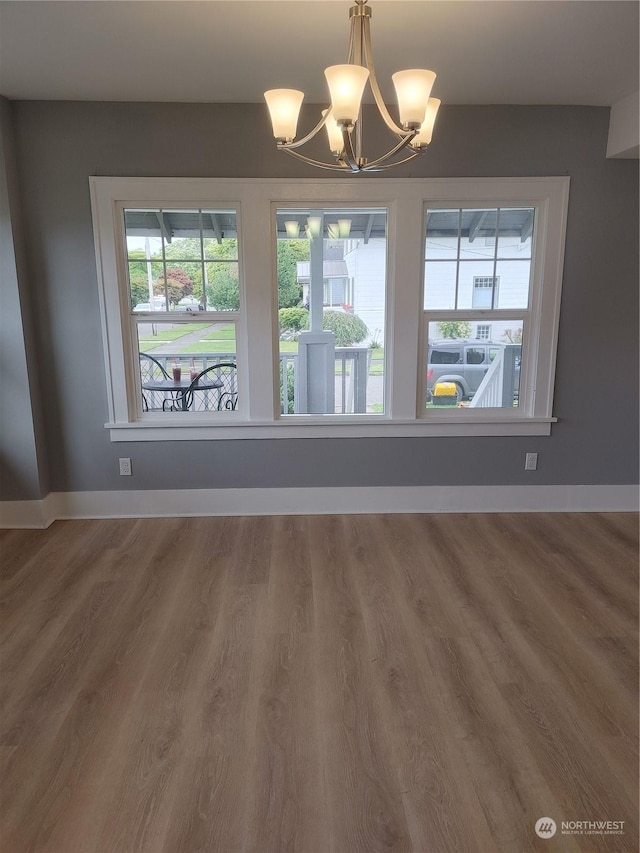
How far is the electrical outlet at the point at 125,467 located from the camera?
3.55 m

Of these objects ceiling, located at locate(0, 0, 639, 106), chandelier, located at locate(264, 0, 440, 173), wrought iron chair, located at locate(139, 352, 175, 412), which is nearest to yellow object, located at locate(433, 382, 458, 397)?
ceiling, located at locate(0, 0, 639, 106)

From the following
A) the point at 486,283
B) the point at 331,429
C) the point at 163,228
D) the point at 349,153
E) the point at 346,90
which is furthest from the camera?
the point at 331,429

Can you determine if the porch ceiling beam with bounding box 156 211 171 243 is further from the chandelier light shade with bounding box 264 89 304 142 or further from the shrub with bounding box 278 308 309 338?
the chandelier light shade with bounding box 264 89 304 142

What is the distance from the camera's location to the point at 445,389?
3.64m

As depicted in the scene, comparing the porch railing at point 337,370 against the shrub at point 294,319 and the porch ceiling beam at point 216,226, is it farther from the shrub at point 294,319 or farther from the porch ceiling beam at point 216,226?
the porch ceiling beam at point 216,226

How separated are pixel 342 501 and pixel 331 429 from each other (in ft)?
1.69

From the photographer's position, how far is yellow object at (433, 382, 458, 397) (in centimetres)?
363

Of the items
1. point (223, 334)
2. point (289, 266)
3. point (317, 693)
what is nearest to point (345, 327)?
point (289, 266)

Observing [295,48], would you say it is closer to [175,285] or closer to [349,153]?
[349,153]

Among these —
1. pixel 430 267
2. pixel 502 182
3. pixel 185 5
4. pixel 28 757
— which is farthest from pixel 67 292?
pixel 502 182

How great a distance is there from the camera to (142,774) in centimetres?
166

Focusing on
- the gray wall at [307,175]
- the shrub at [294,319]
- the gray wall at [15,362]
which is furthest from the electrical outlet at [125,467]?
the shrub at [294,319]

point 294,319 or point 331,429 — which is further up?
point 294,319

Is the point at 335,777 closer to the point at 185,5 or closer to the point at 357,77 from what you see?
the point at 357,77
